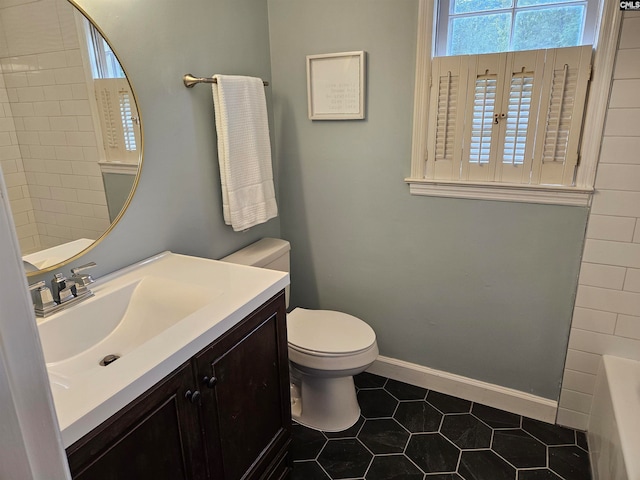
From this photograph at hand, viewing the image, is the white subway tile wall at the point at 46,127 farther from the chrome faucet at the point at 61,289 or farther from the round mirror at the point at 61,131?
the chrome faucet at the point at 61,289

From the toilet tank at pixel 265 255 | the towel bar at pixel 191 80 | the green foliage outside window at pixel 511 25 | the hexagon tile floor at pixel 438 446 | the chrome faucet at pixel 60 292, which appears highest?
the green foliage outside window at pixel 511 25

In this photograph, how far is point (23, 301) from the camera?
1.61 feet

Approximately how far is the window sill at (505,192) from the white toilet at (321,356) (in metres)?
0.69

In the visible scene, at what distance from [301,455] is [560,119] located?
Answer: 1.72 m

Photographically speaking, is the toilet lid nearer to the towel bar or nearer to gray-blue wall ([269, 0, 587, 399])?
gray-blue wall ([269, 0, 587, 399])

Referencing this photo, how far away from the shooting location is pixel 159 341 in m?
1.12

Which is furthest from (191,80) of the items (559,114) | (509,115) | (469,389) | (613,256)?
(469,389)

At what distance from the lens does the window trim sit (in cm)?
157

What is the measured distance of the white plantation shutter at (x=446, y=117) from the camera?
1.83 metres

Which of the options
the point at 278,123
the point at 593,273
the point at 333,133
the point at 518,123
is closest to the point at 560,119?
the point at 518,123

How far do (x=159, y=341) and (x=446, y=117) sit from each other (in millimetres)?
1445

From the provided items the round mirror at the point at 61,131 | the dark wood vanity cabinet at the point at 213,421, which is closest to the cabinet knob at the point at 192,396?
the dark wood vanity cabinet at the point at 213,421

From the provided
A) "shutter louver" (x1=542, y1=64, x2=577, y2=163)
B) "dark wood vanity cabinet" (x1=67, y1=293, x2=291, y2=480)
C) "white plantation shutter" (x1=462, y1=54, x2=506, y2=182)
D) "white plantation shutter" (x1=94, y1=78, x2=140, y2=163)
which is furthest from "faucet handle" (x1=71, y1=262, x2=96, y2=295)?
"shutter louver" (x1=542, y1=64, x2=577, y2=163)

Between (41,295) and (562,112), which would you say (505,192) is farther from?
(41,295)
